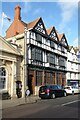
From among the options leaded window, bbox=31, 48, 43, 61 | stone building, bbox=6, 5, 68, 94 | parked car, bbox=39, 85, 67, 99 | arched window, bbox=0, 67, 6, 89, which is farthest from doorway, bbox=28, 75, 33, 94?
arched window, bbox=0, 67, 6, 89

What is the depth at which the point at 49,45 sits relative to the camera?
1216 inches

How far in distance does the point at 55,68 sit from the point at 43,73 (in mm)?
4235

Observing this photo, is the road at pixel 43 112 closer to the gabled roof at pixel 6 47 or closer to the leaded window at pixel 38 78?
the gabled roof at pixel 6 47

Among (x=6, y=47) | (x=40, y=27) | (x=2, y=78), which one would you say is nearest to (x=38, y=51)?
(x=40, y=27)

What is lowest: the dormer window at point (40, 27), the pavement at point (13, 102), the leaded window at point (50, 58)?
the pavement at point (13, 102)

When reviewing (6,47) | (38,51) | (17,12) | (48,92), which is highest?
(17,12)

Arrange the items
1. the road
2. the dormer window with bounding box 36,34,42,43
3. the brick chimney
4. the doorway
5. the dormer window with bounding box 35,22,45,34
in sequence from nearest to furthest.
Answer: the road → the doorway → the dormer window with bounding box 36,34,42,43 → the dormer window with bounding box 35,22,45,34 → the brick chimney

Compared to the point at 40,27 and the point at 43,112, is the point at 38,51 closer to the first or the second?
the point at 40,27

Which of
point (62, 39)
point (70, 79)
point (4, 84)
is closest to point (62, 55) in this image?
point (62, 39)

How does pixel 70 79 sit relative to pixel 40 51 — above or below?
below

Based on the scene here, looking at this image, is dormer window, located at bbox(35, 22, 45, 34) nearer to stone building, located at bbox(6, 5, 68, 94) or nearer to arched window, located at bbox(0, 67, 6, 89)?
stone building, located at bbox(6, 5, 68, 94)

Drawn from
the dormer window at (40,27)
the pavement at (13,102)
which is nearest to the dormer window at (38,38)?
the dormer window at (40,27)

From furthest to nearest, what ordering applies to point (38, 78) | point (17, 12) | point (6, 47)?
point (17, 12) < point (38, 78) < point (6, 47)

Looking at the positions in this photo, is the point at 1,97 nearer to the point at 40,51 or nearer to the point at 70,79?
the point at 40,51
